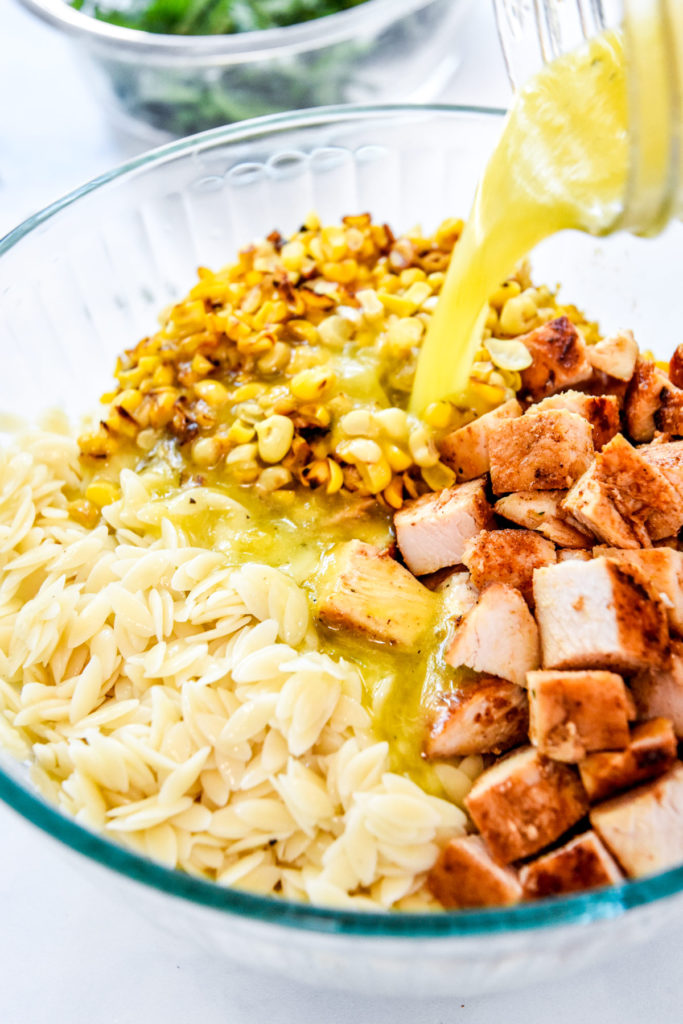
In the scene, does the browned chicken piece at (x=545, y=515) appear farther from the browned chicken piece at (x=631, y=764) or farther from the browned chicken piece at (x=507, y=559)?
the browned chicken piece at (x=631, y=764)

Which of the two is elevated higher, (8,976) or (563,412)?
(563,412)

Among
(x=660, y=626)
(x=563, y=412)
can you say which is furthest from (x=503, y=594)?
(x=563, y=412)

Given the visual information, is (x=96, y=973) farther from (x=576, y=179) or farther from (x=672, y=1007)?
(x=576, y=179)

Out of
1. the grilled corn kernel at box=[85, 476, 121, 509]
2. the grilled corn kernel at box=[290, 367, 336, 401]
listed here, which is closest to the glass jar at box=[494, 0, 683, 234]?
the grilled corn kernel at box=[290, 367, 336, 401]

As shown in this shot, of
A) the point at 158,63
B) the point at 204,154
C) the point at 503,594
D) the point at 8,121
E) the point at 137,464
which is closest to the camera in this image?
the point at 503,594

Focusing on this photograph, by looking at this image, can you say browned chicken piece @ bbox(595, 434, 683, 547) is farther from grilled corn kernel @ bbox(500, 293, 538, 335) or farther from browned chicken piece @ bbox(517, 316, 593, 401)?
grilled corn kernel @ bbox(500, 293, 538, 335)
